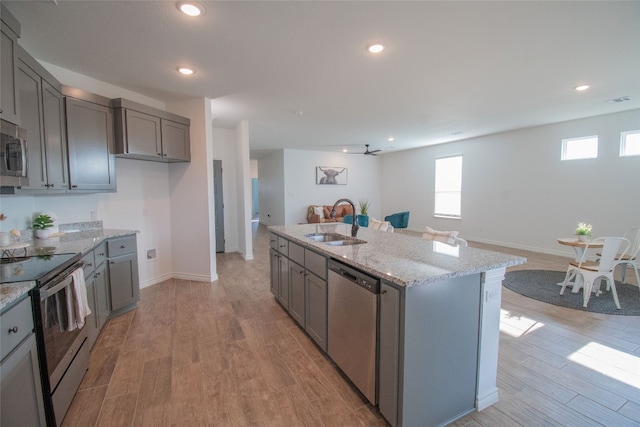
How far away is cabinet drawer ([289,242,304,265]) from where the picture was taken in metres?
2.51

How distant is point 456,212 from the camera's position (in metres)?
7.75

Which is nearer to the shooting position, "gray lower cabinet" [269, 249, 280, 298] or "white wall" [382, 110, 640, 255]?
Answer: "gray lower cabinet" [269, 249, 280, 298]

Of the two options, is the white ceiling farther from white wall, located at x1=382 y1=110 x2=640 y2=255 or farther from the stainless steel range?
the stainless steel range

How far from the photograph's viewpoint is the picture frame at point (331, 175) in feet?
31.3

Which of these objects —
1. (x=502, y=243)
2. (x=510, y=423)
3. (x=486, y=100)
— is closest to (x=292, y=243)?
(x=510, y=423)

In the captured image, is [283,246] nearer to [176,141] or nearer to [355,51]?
[355,51]

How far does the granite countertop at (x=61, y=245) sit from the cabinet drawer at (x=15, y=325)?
47mm

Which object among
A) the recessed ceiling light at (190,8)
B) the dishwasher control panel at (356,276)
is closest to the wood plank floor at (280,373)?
the dishwasher control panel at (356,276)

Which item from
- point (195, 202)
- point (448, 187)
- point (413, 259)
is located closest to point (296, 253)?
point (413, 259)

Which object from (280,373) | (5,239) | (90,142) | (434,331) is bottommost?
(280,373)

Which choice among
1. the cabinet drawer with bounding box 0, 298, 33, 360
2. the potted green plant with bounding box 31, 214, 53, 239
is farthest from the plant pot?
the cabinet drawer with bounding box 0, 298, 33, 360

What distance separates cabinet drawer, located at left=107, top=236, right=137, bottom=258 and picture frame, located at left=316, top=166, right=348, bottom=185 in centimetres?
691

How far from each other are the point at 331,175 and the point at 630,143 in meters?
6.99

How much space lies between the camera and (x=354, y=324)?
5.89 feet
